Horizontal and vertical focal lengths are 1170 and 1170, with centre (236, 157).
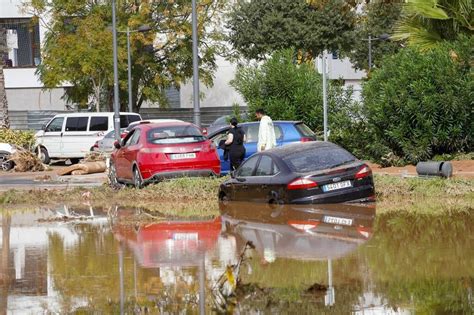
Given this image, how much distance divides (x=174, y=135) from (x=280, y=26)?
37860 mm

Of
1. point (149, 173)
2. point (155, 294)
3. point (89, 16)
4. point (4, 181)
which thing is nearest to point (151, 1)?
point (89, 16)

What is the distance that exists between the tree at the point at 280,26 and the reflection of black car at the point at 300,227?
40.5 m

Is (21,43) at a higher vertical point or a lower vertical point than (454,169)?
higher

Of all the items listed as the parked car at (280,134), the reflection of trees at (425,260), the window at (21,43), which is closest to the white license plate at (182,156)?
the parked car at (280,134)

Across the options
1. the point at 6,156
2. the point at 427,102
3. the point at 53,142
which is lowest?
the point at 6,156

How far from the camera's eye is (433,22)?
99.7 ft

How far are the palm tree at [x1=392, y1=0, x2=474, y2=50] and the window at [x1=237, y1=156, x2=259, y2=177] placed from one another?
9.52 meters

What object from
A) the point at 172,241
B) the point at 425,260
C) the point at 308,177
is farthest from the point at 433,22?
the point at 425,260

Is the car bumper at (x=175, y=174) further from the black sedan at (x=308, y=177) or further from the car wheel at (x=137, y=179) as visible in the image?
the black sedan at (x=308, y=177)

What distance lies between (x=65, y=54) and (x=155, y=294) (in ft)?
141

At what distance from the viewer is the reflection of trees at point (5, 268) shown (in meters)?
10.9

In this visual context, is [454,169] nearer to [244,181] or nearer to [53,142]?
[244,181]

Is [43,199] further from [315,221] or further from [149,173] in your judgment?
[315,221]

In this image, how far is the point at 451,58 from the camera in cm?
2928
